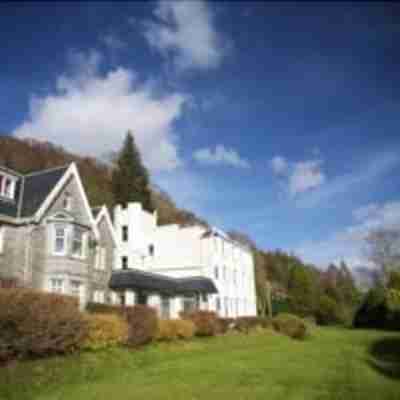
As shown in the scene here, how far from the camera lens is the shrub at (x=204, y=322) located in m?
24.4

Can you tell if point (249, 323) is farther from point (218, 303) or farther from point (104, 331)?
point (104, 331)

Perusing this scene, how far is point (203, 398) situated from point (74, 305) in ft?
23.0

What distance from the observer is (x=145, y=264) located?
4075 centimetres

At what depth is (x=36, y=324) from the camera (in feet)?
40.3

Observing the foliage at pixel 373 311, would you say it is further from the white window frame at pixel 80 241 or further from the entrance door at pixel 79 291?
the white window frame at pixel 80 241

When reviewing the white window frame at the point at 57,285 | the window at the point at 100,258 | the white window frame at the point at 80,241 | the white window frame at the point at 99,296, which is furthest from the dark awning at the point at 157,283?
the white window frame at the point at 57,285

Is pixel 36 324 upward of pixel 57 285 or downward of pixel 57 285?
downward

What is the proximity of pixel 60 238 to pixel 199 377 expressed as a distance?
1465 centimetres

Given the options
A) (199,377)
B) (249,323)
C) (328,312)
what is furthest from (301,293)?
(199,377)

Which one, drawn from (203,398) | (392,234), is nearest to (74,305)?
(203,398)

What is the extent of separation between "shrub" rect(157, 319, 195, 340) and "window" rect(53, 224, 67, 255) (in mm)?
8005

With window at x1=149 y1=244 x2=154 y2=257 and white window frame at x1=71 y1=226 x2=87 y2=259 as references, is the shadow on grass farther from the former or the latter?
window at x1=149 y1=244 x2=154 y2=257

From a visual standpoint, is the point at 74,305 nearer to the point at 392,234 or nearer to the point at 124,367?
the point at 124,367

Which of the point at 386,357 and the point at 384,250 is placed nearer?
the point at 386,357
